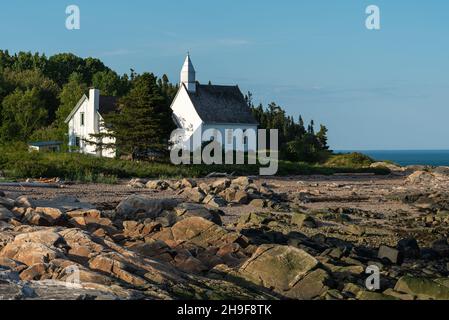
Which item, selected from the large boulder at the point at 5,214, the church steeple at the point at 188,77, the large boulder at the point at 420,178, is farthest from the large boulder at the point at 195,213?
the church steeple at the point at 188,77

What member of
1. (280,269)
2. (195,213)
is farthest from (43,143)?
(280,269)

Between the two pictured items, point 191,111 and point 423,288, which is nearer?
point 423,288

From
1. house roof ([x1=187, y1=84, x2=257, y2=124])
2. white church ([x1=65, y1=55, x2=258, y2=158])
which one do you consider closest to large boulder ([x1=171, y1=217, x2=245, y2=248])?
white church ([x1=65, y1=55, x2=258, y2=158])

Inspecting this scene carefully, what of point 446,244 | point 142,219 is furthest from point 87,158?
point 446,244

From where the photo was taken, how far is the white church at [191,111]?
49062 mm

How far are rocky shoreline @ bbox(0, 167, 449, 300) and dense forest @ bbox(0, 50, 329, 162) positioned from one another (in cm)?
1340

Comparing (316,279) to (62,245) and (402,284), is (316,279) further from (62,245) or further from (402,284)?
(62,245)

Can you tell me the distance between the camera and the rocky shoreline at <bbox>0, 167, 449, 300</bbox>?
10852mm

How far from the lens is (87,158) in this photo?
37656mm

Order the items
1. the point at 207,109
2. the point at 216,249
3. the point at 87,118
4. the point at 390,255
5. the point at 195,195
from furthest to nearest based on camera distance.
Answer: the point at 207,109 → the point at 87,118 → the point at 195,195 → the point at 390,255 → the point at 216,249

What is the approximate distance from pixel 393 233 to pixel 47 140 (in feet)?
119

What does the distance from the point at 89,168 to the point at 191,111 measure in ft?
65.0

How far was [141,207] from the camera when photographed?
19844mm

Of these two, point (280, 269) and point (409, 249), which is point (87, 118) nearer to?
point (409, 249)
